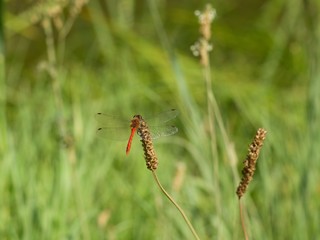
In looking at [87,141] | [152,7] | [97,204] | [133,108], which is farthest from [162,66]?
[152,7]

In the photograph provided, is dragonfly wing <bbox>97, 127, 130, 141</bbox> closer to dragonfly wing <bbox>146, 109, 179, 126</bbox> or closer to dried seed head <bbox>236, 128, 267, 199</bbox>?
dragonfly wing <bbox>146, 109, 179, 126</bbox>

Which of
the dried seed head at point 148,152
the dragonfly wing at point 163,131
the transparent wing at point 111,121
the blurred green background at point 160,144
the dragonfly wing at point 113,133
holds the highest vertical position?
the blurred green background at point 160,144

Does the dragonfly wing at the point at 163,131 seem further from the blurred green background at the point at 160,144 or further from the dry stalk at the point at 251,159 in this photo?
the dry stalk at the point at 251,159

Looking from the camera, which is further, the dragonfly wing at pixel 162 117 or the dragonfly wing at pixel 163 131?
the dragonfly wing at pixel 162 117

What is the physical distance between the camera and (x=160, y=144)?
3.88 meters

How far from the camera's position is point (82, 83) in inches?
168

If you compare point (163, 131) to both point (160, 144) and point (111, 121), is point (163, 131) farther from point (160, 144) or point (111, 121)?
point (160, 144)

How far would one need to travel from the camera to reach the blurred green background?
102 inches

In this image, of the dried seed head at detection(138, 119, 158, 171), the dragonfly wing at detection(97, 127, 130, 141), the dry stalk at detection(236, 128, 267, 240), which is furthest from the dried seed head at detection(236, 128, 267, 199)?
the dragonfly wing at detection(97, 127, 130, 141)

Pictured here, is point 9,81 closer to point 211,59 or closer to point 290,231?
point 211,59

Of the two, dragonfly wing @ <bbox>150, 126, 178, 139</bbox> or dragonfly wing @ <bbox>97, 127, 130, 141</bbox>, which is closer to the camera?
dragonfly wing @ <bbox>150, 126, 178, 139</bbox>

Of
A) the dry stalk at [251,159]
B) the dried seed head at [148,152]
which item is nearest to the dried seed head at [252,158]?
the dry stalk at [251,159]

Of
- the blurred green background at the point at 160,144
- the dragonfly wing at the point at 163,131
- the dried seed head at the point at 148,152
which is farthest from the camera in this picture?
the blurred green background at the point at 160,144

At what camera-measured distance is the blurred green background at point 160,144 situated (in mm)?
2582
